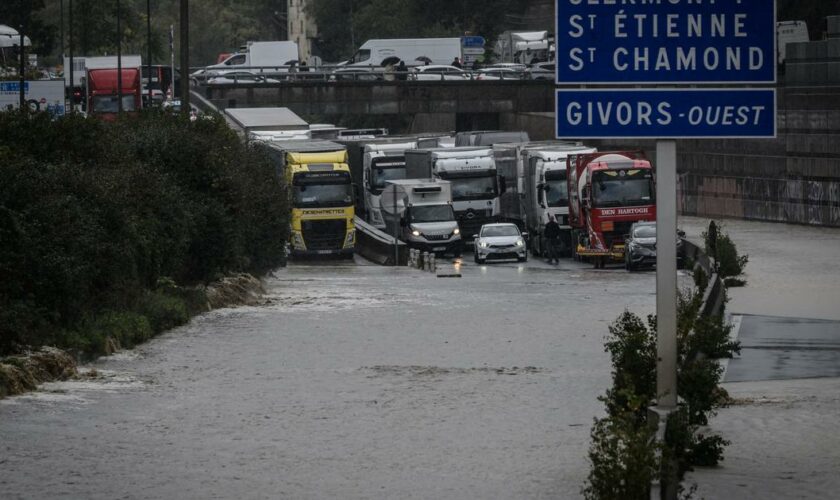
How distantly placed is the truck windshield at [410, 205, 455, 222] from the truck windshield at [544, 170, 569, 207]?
13.1 ft

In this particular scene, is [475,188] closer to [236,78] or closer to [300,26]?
[236,78]

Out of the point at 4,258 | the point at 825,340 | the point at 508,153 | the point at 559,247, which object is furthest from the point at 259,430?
the point at 508,153

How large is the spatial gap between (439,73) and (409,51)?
9.90m

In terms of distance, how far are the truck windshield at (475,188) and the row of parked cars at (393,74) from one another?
2632cm

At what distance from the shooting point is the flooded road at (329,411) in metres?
13.7

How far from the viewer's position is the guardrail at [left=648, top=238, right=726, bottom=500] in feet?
35.9

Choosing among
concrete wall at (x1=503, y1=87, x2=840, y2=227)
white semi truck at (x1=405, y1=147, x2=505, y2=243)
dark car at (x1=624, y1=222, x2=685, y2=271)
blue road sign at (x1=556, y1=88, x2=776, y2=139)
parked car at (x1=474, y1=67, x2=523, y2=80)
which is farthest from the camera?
parked car at (x1=474, y1=67, x2=523, y2=80)

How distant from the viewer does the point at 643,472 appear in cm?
1038

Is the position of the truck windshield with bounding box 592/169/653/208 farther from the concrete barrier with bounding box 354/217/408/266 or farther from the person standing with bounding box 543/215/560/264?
the concrete barrier with bounding box 354/217/408/266

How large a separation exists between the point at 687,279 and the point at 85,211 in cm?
2209

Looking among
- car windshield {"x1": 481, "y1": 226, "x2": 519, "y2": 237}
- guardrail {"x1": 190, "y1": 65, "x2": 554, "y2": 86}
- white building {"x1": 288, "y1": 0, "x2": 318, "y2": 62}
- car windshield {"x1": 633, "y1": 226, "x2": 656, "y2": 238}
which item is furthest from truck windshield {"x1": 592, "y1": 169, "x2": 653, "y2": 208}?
white building {"x1": 288, "y1": 0, "x2": 318, "y2": 62}

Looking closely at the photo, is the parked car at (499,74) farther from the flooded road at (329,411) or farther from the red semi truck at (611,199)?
the flooded road at (329,411)

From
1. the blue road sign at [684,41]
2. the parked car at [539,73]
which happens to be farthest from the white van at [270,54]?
the blue road sign at [684,41]

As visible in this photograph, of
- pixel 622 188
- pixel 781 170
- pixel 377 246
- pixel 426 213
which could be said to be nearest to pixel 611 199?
pixel 622 188
